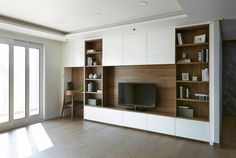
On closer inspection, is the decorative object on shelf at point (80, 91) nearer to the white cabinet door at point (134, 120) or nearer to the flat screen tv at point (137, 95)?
the flat screen tv at point (137, 95)

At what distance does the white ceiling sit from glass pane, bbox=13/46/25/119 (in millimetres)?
1067

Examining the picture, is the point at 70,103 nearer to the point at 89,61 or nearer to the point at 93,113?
the point at 93,113

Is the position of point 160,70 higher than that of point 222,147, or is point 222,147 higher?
point 160,70

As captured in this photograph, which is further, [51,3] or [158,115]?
[158,115]

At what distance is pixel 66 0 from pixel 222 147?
3.85m

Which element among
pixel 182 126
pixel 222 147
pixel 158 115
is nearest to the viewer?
pixel 222 147

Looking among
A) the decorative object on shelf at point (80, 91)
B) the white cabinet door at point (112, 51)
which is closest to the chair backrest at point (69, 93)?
the decorative object on shelf at point (80, 91)

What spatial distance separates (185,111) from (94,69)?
9.59 feet

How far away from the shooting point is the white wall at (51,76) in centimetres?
532

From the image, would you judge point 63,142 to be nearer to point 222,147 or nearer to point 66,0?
point 66,0

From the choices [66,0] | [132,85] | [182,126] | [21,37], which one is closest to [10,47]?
[21,37]

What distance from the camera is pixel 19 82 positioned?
4.65 m

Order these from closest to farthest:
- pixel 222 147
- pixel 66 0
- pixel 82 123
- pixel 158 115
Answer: pixel 66 0 → pixel 222 147 → pixel 158 115 → pixel 82 123

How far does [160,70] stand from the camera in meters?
4.42
